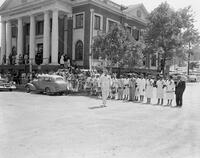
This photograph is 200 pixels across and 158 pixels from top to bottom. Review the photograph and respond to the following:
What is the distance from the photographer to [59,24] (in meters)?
33.7

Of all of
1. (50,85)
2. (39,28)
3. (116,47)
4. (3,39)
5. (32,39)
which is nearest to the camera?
(50,85)

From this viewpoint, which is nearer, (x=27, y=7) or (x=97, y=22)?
(x=97, y=22)

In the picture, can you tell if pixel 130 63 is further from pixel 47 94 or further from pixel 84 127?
pixel 84 127

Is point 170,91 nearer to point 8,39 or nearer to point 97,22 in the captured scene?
point 97,22

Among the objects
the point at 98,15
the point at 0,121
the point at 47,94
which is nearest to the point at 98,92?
the point at 47,94

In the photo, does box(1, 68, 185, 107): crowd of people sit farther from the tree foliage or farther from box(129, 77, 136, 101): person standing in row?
the tree foliage

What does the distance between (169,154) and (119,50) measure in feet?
63.6

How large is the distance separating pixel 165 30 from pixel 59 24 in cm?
1490

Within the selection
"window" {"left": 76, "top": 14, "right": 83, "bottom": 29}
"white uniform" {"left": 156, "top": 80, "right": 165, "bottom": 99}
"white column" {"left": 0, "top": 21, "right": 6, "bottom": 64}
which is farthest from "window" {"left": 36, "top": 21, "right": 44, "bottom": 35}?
"white uniform" {"left": 156, "top": 80, "right": 165, "bottom": 99}

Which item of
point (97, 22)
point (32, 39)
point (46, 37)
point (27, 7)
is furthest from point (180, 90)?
point (27, 7)

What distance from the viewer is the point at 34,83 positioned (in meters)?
21.6

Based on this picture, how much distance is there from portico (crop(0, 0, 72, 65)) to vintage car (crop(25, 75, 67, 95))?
8.52 meters

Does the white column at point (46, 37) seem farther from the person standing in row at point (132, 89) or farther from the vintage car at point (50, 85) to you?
the person standing in row at point (132, 89)

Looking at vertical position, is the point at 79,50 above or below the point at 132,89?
above
